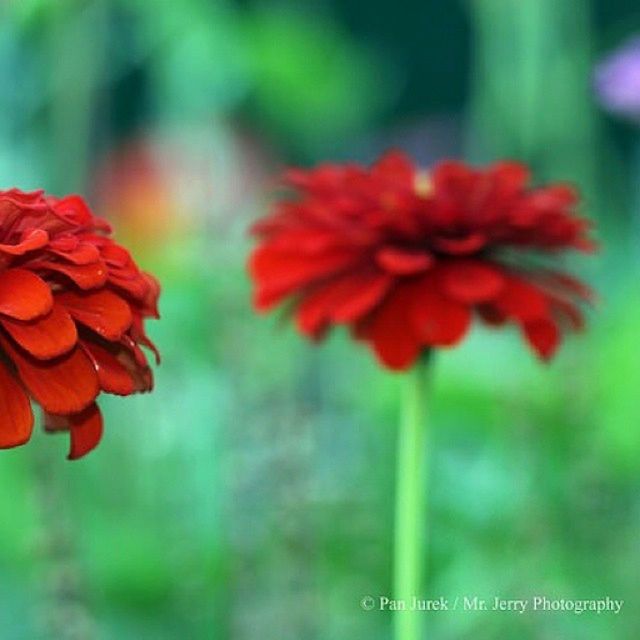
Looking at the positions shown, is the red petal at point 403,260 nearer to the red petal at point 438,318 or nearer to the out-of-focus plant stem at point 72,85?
the red petal at point 438,318

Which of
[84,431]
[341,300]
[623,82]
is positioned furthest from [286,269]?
[623,82]

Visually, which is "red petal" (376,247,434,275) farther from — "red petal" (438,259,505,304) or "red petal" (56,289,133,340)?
"red petal" (56,289,133,340)

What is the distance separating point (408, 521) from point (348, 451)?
74 cm

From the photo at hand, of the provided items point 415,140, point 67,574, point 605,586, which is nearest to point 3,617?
point 67,574

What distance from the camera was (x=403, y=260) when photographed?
33.8 inches

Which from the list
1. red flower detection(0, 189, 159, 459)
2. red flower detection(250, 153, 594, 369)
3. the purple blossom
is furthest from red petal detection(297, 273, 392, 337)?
the purple blossom

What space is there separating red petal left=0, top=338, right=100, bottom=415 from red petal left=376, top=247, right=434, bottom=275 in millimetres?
268

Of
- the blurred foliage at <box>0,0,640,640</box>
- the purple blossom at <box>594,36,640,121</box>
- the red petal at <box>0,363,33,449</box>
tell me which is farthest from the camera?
the purple blossom at <box>594,36,640,121</box>

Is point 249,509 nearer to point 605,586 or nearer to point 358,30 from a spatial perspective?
point 605,586

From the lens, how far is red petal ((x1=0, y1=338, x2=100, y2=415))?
60 centimetres

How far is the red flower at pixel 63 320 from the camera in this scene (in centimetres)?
59

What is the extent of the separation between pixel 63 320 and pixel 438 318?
301mm

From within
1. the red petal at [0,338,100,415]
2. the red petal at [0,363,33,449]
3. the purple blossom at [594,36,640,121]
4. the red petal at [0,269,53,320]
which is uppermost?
the purple blossom at [594,36,640,121]

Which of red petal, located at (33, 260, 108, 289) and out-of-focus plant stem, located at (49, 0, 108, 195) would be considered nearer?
red petal, located at (33, 260, 108, 289)
